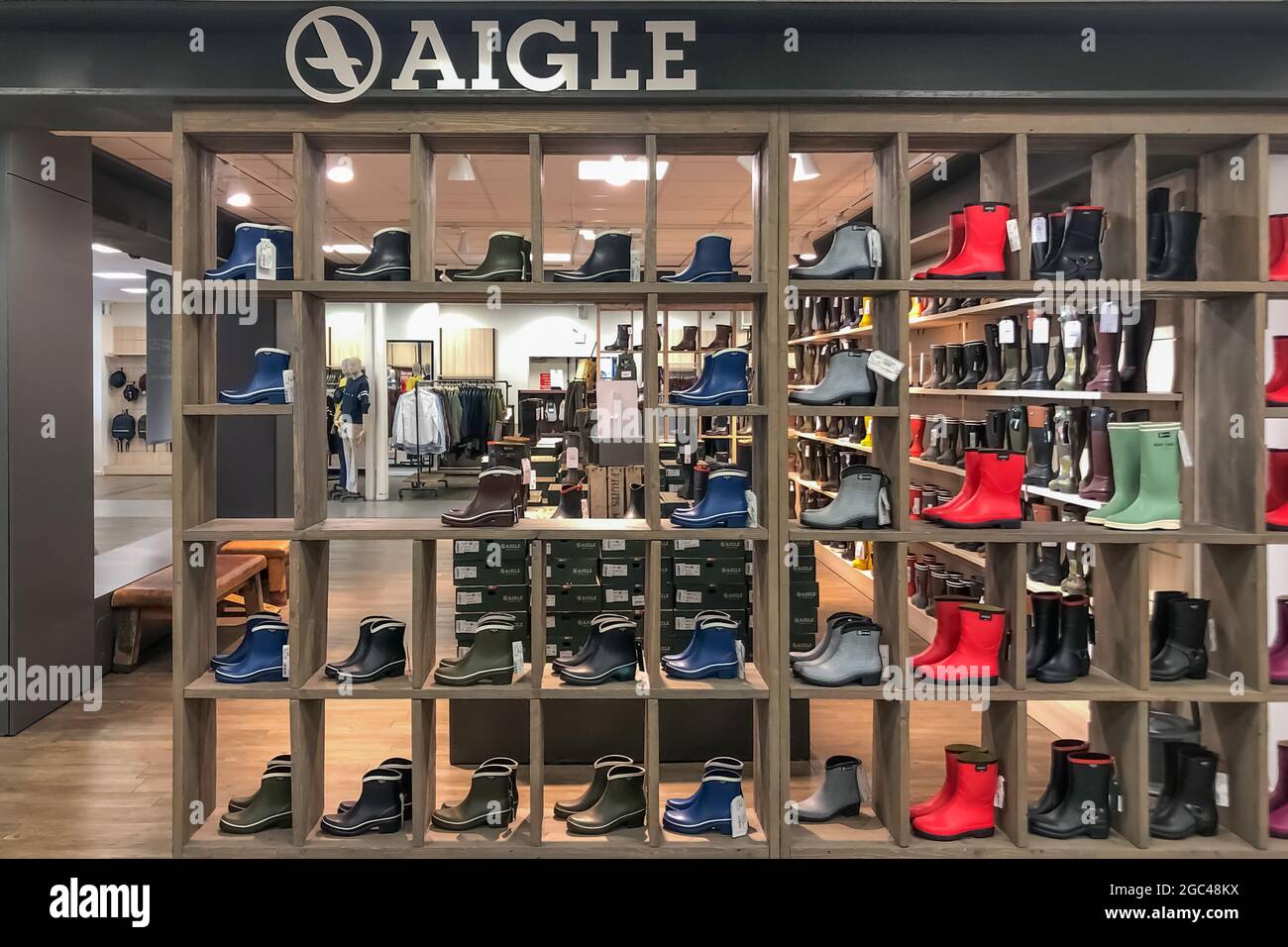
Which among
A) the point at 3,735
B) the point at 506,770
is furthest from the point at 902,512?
the point at 3,735

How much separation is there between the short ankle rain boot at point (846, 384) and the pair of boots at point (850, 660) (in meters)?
0.69

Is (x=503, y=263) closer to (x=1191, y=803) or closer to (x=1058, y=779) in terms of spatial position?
(x=1058, y=779)

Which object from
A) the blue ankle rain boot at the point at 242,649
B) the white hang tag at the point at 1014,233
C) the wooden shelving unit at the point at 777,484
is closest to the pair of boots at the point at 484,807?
the wooden shelving unit at the point at 777,484

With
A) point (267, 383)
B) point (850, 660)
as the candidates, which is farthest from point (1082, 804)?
point (267, 383)

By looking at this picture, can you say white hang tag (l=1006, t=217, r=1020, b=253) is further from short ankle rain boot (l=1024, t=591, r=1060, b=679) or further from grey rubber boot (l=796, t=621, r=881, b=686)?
grey rubber boot (l=796, t=621, r=881, b=686)

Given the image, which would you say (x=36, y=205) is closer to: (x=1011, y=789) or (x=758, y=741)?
(x=758, y=741)

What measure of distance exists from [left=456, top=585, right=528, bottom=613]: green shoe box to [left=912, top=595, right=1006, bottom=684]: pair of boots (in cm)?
194

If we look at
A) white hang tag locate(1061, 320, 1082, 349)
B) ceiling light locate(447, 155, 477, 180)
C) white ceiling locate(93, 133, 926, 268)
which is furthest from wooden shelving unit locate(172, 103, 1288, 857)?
ceiling light locate(447, 155, 477, 180)

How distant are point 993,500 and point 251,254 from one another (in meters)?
2.48

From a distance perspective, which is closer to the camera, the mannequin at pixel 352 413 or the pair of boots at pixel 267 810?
the pair of boots at pixel 267 810

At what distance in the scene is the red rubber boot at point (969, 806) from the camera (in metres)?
2.99

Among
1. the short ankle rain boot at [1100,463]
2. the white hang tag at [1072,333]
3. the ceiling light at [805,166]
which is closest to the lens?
the short ankle rain boot at [1100,463]

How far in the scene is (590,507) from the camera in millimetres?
5281

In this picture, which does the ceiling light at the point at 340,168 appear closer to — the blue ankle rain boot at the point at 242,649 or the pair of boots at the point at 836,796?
the blue ankle rain boot at the point at 242,649
